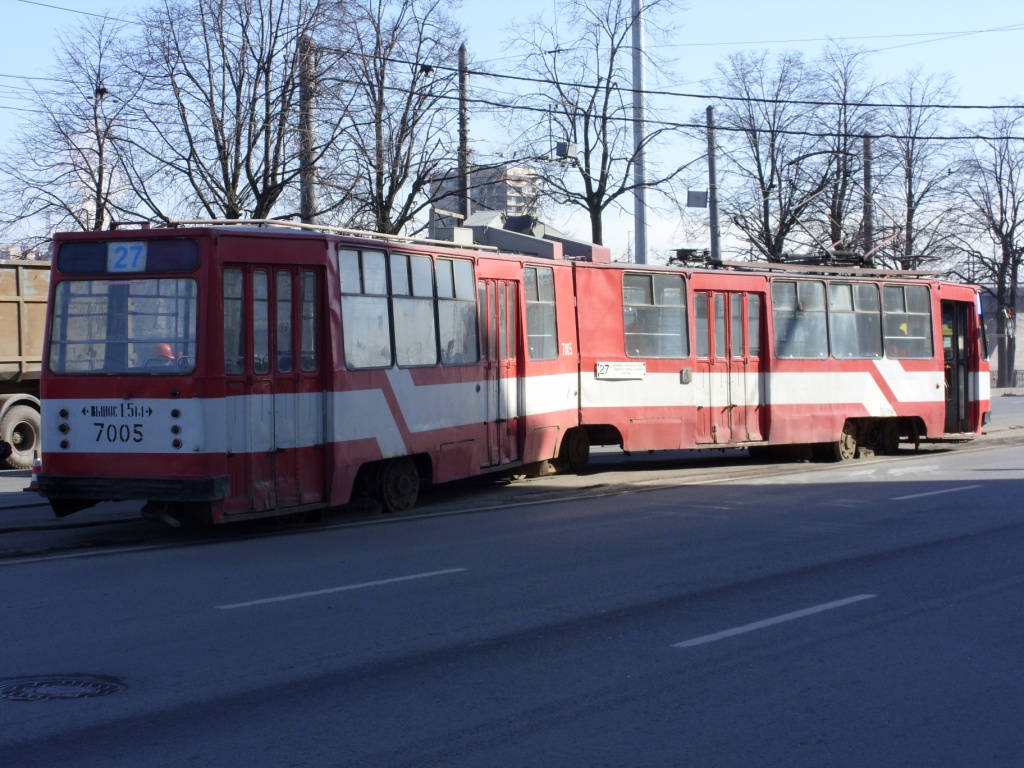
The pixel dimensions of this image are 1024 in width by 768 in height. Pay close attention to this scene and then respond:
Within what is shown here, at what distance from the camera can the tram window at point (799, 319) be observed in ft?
67.9

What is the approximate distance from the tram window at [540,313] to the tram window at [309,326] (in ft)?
15.2

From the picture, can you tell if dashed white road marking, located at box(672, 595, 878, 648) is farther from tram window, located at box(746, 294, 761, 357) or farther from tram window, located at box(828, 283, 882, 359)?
tram window, located at box(828, 283, 882, 359)

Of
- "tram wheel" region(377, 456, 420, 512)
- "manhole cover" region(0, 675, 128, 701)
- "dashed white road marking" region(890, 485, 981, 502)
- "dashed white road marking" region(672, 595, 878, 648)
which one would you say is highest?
"tram wheel" region(377, 456, 420, 512)

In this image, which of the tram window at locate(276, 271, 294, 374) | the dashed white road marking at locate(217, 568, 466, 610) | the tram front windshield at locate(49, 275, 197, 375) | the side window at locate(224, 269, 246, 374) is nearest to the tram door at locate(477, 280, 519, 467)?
the tram window at locate(276, 271, 294, 374)

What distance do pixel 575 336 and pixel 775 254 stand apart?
23.7 metres

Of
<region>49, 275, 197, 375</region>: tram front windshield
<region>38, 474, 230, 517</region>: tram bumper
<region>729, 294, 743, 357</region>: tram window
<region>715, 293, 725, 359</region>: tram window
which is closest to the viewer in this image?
<region>38, 474, 230, 517</region>: tram bumper

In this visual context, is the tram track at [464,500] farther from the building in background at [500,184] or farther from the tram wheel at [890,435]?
the building in background at [500,184]

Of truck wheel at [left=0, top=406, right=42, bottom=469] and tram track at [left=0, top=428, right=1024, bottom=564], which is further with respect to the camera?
truck wheel at [left=0, top=406, right=42, bottom=469]

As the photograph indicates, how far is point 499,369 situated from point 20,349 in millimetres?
9563

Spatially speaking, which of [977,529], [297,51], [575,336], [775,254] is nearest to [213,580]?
[977,529]

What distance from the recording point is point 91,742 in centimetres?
575

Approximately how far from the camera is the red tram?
11922 millimetres

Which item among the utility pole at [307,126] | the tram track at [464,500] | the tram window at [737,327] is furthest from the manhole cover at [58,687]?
the utility pole at [307,126]

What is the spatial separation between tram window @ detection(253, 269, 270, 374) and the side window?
0.15m
